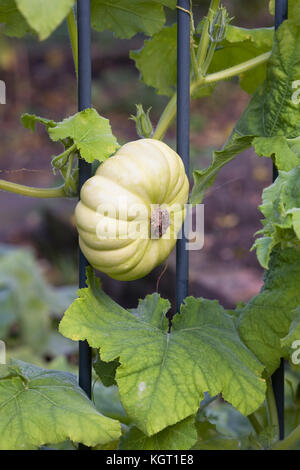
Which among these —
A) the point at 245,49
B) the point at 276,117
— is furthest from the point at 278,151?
the point at 245,49

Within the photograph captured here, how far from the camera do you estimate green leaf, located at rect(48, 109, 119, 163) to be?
106 centimetres

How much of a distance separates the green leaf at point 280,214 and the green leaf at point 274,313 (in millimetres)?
167

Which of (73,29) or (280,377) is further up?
Answer: (73,29)

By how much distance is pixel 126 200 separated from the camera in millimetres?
1057

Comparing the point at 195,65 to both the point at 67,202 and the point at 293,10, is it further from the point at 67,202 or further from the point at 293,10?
the point at 67,202

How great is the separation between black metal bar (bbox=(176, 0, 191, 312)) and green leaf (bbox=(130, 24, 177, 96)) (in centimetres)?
21

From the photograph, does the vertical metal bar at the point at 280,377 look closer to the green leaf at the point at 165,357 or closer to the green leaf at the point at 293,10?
the green leaf at the point at 293,10

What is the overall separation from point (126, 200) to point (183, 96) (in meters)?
0.26

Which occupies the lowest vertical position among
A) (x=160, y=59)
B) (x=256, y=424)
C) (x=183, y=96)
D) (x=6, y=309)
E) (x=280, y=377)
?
(x=6, y=309)

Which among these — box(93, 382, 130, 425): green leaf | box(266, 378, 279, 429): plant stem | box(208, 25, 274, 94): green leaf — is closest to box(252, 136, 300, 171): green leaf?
box(208, 25, 274, 94): green leaf

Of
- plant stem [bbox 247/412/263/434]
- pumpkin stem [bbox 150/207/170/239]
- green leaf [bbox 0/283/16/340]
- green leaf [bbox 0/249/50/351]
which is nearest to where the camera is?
pumpkin stem [bbox 150/207/170/239]

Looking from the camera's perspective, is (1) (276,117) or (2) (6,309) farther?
(2) (6,309)

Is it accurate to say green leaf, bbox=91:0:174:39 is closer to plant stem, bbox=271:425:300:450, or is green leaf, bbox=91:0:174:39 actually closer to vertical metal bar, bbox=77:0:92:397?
vertical metal bar, bbox=77:0:92:397

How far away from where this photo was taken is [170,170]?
111 cm
